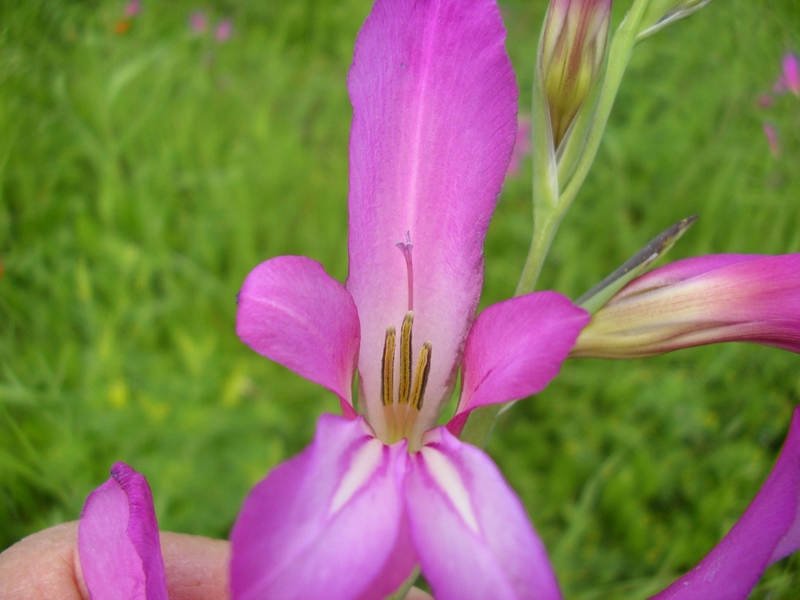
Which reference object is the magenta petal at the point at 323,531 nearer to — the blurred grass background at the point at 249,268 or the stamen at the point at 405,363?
the stamen at the point at 405,363

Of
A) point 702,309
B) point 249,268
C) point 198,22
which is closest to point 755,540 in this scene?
point 702,309

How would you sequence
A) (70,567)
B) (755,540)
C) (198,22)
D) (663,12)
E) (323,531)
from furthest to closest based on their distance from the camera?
(198,22)
(70,567)
(663,12)
(755,540)
(323,531)

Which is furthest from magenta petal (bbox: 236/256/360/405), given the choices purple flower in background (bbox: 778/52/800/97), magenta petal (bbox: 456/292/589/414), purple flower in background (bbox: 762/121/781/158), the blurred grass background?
purple flower in background (bbox: 778/52/800/97)

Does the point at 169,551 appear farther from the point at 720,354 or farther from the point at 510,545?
the point at 720,354

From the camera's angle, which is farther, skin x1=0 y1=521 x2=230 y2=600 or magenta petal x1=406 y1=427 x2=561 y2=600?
skin x1=0 y1=521 x2=230 y2=600

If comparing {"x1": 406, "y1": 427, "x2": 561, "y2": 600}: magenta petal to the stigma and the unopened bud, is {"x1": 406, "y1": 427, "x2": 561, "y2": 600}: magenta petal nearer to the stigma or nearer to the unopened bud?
the stigma

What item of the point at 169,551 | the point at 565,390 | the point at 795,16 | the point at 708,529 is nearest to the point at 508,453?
the point at 565,390

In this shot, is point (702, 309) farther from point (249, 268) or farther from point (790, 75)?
point (249, 268)
